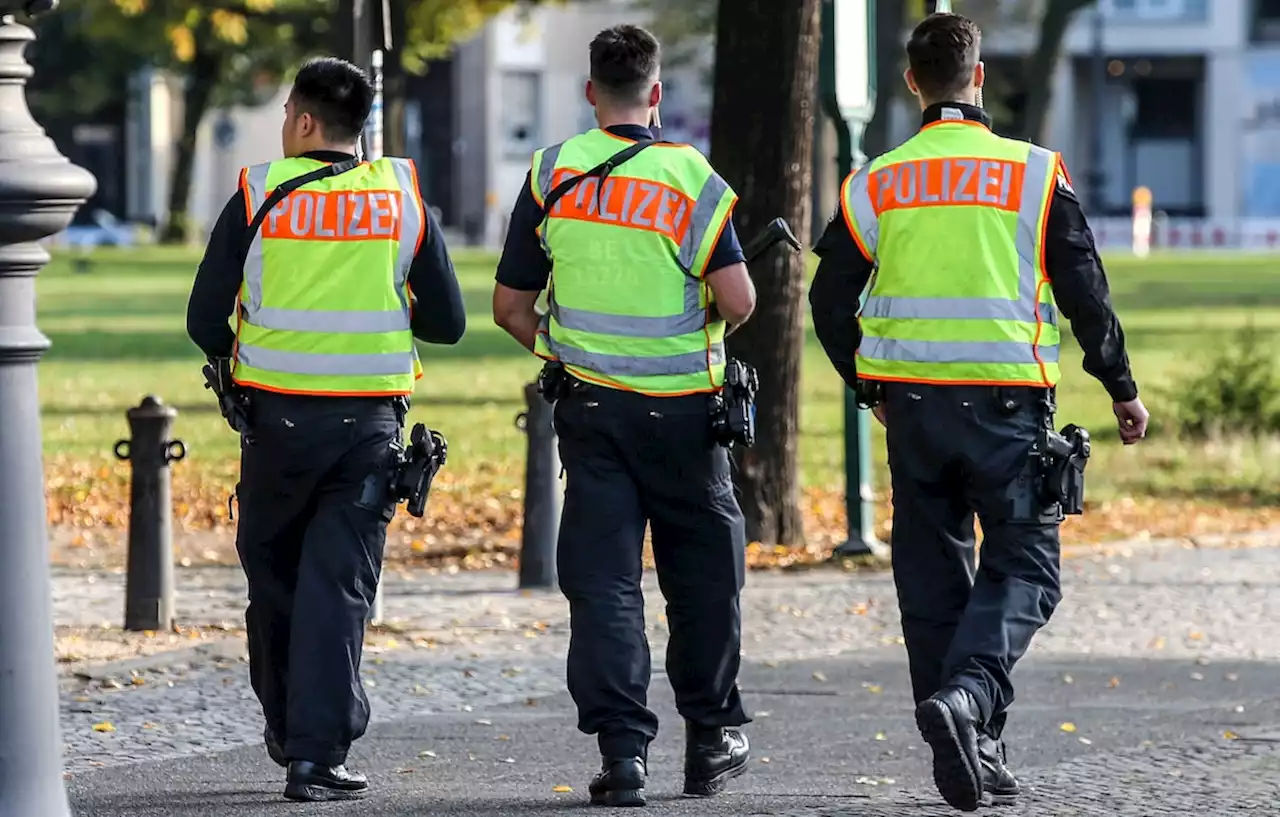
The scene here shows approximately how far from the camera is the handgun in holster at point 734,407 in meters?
5.93

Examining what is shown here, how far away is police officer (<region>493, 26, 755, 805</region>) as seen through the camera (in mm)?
5969

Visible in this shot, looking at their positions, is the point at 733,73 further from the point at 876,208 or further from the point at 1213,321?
the point at 1213,321

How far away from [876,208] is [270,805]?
2079 mm

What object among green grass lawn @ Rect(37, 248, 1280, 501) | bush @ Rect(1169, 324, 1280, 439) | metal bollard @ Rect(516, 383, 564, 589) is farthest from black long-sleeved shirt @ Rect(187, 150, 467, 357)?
bush @ Rect(1169, 324, 1280, 439)

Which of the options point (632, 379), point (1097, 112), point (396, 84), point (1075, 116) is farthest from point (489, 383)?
point (1075, 116)

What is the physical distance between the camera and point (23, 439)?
4676mm

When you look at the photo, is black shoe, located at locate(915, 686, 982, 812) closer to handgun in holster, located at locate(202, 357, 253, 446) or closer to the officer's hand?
the officer's hand

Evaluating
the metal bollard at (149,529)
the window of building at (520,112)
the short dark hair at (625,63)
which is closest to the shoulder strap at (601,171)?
the short dark hair at (625,63)

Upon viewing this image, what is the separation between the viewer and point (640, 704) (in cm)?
600

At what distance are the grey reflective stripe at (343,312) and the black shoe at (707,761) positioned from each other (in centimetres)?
127

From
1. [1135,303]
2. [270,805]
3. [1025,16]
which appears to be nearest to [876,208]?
[270,805]

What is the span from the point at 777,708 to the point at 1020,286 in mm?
2424

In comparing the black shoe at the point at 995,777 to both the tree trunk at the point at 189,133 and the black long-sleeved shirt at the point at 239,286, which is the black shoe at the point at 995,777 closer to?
the black long-sleeved shirt at the point at 239,286

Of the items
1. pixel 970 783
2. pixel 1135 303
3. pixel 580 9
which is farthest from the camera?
pixel 580 9
